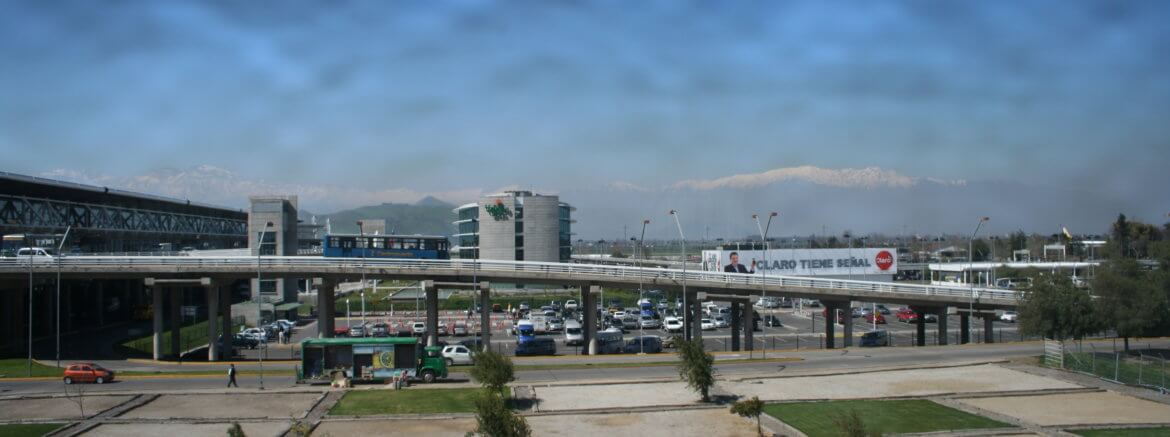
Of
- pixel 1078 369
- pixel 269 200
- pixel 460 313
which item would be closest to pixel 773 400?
pixel 1078 369

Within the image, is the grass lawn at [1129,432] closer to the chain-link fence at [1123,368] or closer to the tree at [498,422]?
the chain-link fence at [1123,368]

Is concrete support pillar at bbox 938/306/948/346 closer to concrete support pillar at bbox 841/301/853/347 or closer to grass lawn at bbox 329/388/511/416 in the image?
concrete support pillar at bbox 841/301/853/347

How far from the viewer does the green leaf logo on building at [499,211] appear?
10912 centimetres

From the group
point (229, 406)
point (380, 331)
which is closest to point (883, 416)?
point (229, 406)

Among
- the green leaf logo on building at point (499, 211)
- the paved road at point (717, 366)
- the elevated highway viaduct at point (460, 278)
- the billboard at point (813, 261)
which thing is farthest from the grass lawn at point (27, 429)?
the billboard at point (813, 261)

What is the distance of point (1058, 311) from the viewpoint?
4628 centimetres

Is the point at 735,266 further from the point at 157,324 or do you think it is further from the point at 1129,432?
the point at 1129,432

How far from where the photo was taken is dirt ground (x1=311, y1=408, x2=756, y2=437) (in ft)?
94.2

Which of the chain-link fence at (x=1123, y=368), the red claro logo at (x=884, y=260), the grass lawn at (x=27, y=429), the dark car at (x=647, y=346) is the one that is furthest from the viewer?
the red claro logo at (x=884, y=260)

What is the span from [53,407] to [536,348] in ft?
91.9

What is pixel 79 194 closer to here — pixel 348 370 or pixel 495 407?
pixel 348 370

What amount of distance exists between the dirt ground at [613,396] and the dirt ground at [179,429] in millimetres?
10366

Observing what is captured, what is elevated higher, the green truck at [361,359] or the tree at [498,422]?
the tree at [498,422]

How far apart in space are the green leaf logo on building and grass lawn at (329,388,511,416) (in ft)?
237
